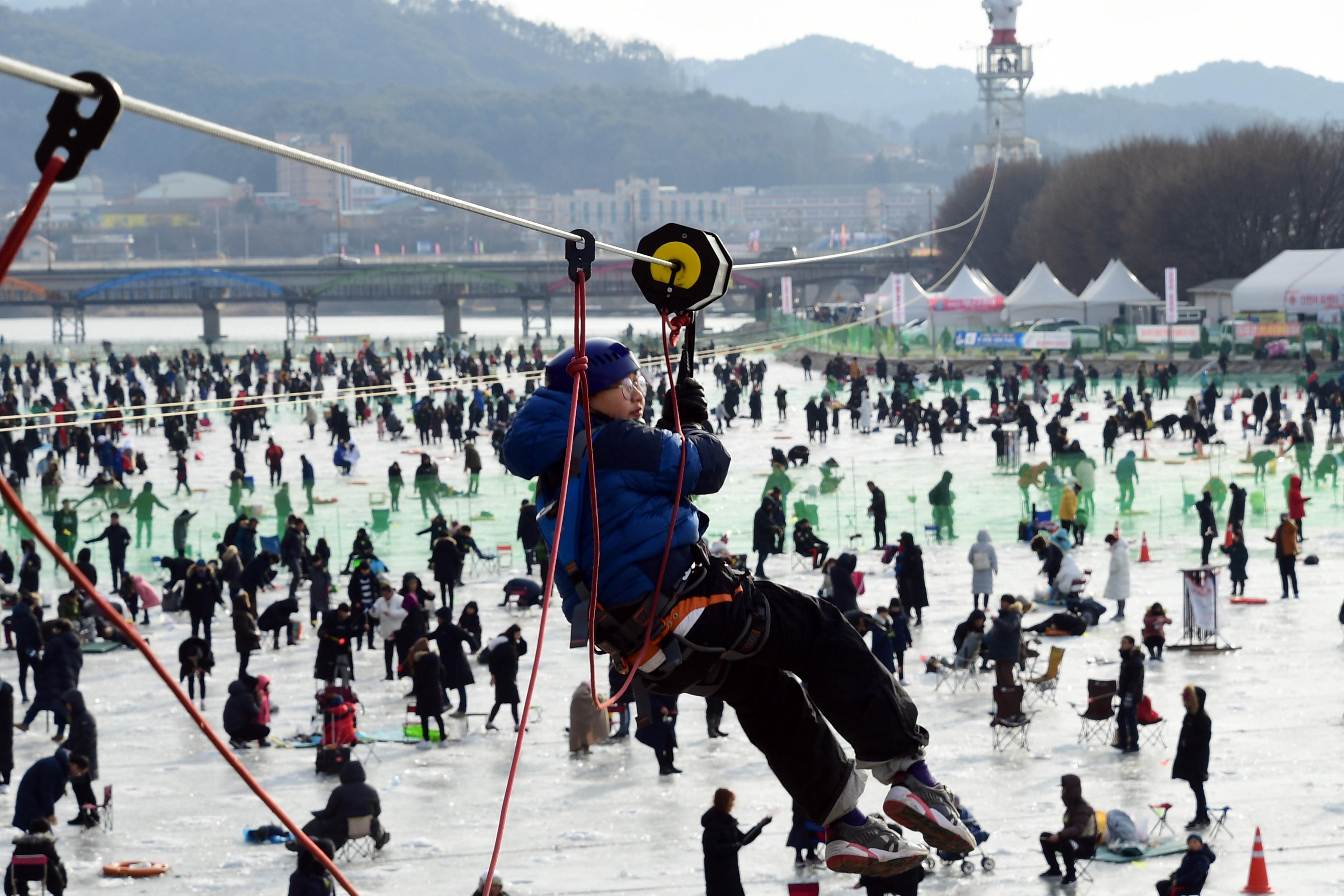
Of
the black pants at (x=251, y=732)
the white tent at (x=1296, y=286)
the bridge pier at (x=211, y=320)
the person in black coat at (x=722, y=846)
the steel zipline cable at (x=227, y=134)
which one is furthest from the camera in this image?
the bridge pier at (x=211, y=320)

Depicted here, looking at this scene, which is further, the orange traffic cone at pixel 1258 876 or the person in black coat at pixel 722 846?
the orange traffic cone at pixel 1258 876

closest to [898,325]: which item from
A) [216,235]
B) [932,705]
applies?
[932,705]

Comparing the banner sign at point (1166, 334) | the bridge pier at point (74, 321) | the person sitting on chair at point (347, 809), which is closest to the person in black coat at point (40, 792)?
the person sitting on chair at point (347, 809)

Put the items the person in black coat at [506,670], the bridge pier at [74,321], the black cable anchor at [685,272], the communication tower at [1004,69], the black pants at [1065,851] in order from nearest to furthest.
→ 1. the black cable anchor at [685,272]
2. the black pants at [1065,851]
3. the person in black coat at [506,670]
4. the bridge pier at [74,321]
5. the communication tower at [1004,69]

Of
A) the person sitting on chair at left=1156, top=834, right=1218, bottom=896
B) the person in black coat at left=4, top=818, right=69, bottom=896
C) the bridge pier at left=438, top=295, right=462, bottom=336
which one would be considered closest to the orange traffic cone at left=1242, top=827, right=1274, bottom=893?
the person sitting on chair at left=1156, top=834, right=1218, bottom=896

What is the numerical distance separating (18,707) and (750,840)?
8.46m

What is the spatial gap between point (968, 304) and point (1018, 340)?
488 cm

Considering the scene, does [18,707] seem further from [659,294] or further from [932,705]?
[659,294]

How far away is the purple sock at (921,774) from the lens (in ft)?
→ 13.1

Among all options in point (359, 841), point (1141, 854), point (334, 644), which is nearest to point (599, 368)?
point (1141, 854)

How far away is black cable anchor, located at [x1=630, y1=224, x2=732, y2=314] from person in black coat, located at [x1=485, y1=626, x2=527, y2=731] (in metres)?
9.62

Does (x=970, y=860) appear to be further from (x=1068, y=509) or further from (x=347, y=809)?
(x=1068, y=509)

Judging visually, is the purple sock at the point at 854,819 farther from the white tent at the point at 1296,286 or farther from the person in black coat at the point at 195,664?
the white tent at the point at 1296,286

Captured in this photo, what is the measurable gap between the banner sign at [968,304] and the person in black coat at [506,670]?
3883 centimetres
